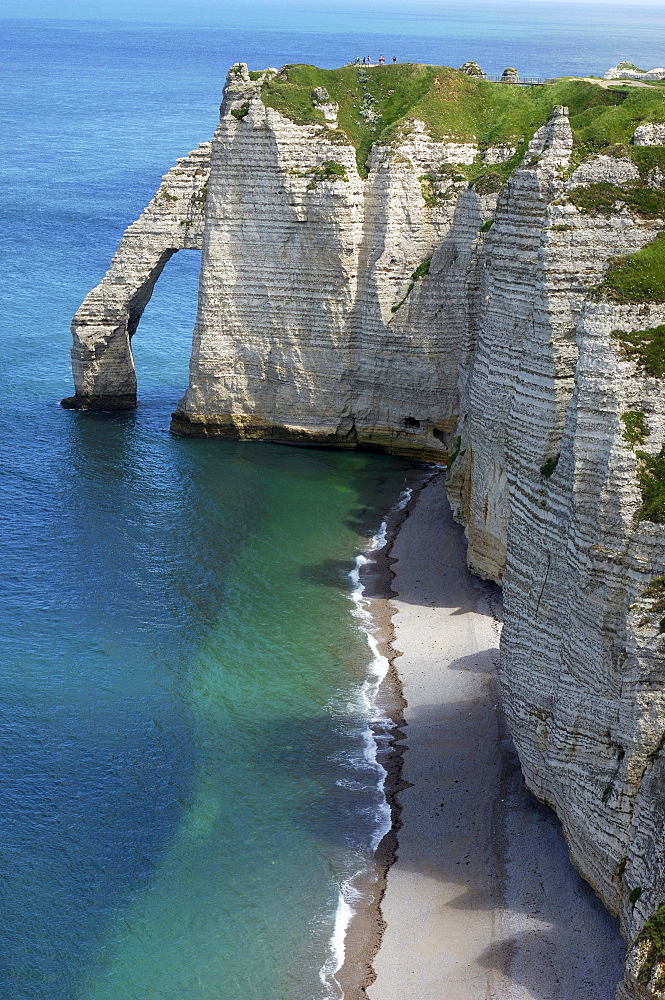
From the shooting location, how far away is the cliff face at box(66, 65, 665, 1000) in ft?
71.8

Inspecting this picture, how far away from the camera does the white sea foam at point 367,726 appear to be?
2385 cm

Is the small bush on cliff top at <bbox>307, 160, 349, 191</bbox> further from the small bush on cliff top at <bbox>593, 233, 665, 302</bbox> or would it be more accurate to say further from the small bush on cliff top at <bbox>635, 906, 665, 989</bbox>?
the small bush on cliff top at <bbox>635, 906, 665, 989</bbox>

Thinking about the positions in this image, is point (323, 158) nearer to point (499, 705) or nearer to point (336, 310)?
point (336, 310)

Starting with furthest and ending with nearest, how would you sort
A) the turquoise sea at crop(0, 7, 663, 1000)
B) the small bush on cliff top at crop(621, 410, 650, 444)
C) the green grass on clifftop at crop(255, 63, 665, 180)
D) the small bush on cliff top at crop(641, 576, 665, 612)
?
the green grass on clifftop at crop(255, 63, 665, 180)
the turquoise sea at crop(0, 7, 663, 1000)
the small bush on cliff top at crop(621, 410, 650, 444)
the small bush on cliff top at crop(641, 576, 665, 612)

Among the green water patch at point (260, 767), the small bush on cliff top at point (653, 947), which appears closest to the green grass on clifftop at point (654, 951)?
the small bush on cliff top at point (653, 947)

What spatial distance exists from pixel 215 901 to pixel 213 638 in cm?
1135

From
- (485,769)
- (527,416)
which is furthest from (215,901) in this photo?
(527,416)

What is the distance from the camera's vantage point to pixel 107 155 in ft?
370

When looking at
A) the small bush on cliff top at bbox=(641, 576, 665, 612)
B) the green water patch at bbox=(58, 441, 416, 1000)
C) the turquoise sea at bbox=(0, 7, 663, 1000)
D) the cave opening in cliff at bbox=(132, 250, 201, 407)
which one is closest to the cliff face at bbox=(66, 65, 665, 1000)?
the small bush on cliff top at bbox=(641, 576, 665, 612)

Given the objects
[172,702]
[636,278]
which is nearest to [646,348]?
[636,278]

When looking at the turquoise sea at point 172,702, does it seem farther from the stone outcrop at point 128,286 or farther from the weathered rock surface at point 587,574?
the weathered rock surface at point 587,574

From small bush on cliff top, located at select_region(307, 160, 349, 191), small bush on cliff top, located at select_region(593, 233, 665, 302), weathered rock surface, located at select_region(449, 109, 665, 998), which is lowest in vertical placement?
weathered rock surface, located at select_region(449, 109, 665, 998)

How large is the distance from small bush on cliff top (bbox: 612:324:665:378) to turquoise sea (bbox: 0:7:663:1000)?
40.6 feet

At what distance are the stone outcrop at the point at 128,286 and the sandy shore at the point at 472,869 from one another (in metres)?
23.9
